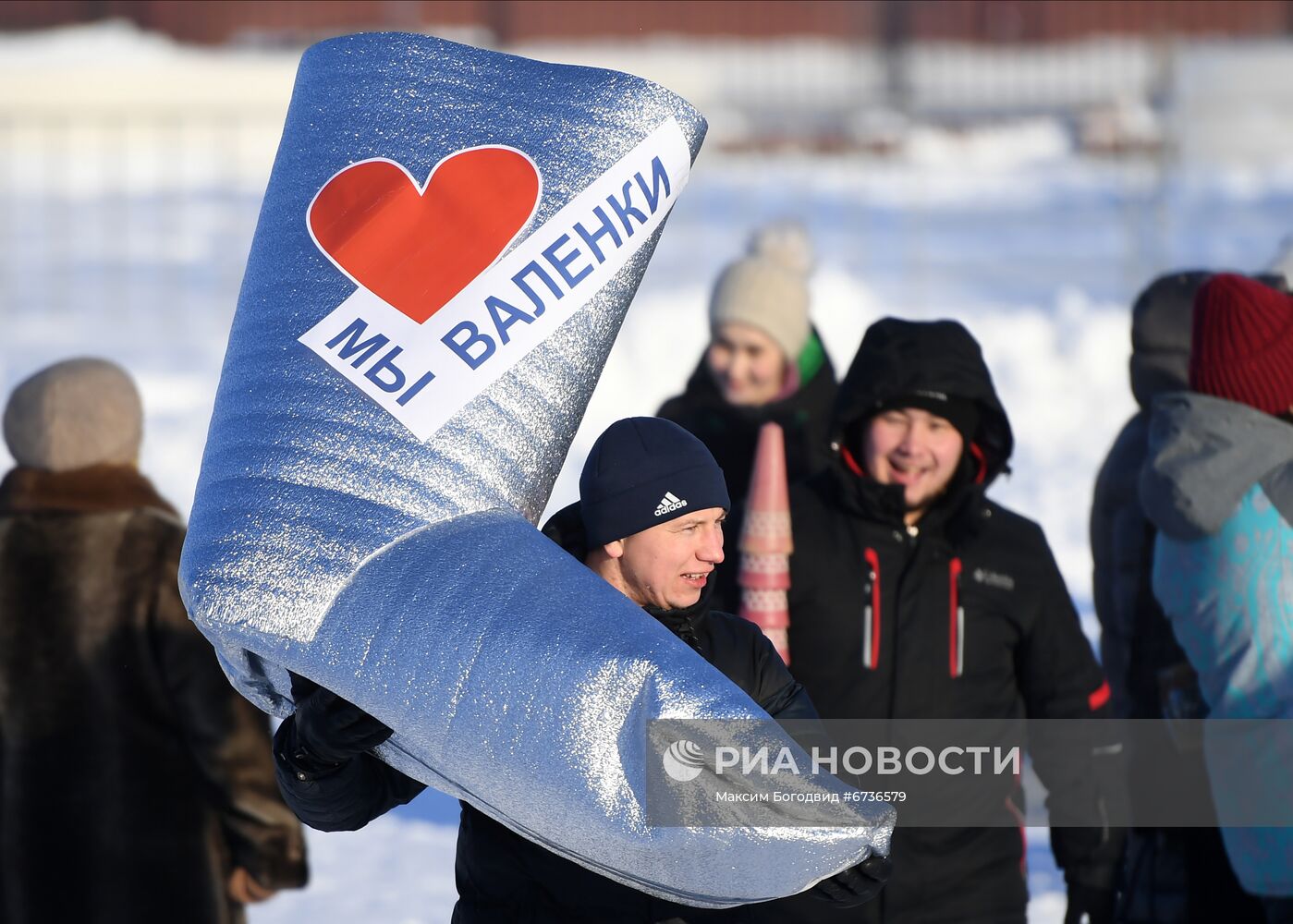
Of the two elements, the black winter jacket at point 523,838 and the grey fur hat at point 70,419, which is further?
the grey fur hat at point 70,419

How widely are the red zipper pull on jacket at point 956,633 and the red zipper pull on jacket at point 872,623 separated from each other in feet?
0.44

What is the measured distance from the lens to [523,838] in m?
2.57

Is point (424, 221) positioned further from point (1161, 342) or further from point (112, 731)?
point (1161, 342)

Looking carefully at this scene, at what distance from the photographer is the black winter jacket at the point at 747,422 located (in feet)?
17.0

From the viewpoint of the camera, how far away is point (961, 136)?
61.3 ft

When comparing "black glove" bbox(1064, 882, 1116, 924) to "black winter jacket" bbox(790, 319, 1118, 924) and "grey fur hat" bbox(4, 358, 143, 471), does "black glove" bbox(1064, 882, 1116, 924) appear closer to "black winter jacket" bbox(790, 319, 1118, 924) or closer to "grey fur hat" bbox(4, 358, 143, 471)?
"black winter jacket" bbox(790, 319, 1118, 924)

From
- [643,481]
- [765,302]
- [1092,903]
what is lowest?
[1092,903]

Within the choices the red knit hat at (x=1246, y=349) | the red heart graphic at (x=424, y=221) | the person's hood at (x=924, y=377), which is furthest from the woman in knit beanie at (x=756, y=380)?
the red heart graphic at (x=424, y=221)

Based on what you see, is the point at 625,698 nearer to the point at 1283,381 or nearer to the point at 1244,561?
the point at 1244,561

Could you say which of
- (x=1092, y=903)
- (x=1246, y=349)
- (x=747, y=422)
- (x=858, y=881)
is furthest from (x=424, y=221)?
(x=747, y=422)

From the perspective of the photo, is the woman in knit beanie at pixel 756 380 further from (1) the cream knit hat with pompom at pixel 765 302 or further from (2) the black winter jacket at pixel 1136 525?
(2) the black winter jacket at pixel 1136 525

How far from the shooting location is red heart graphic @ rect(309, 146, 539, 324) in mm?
2504

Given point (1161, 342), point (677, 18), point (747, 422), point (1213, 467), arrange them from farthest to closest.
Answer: point (677, 18) < point (747, 422) < point (1161, 342) < point (1213, 467)

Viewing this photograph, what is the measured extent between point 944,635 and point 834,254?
35.3 feet
